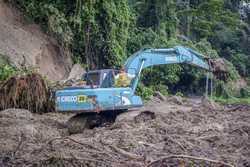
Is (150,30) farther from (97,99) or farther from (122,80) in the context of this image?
(97,99)

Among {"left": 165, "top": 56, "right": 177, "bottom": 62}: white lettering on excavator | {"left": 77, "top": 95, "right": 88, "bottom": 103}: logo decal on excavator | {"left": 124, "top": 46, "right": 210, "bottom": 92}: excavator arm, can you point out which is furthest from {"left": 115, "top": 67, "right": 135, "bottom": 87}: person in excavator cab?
{"left": 165, "top": 56, "right": 177, "bottom": 62}: white lettering on excavator

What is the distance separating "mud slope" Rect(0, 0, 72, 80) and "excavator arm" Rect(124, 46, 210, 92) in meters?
6.01

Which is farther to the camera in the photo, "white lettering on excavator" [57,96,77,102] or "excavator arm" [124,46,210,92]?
"excavator arm" [124,46,210,92]

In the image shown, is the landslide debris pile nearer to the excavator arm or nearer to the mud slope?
the mud slope

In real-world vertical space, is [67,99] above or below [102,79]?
below

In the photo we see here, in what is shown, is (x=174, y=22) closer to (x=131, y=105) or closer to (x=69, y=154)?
(x=131, y=105)

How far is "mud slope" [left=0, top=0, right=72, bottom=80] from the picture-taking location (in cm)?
1911

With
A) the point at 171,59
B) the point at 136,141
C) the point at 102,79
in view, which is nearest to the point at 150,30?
the point at 171,59

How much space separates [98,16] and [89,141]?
15009 mm

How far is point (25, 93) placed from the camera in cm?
1541

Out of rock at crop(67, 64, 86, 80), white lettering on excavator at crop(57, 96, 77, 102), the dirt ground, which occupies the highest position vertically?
white lettering on excavator at crop(57, 96, 77, 102)

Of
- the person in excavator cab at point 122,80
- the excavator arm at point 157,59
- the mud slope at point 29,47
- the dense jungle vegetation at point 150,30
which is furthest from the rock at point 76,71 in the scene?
the person in excavator cab at point 122,80

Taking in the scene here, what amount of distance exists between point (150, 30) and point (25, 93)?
15.4 meters

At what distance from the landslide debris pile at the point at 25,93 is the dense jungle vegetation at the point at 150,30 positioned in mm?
5715
